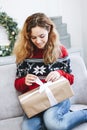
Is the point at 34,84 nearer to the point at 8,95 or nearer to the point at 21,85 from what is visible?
the point at 21,85

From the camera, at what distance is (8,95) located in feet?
5.55

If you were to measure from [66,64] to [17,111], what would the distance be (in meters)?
0.47

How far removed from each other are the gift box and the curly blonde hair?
20 centimetres

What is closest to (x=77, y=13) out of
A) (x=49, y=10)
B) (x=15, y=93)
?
(x=49, y=10)

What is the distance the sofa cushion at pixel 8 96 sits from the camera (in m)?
1.68

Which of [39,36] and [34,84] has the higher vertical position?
[39,36]

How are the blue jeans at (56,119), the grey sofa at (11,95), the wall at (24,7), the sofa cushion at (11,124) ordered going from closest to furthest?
the blue jeans at (56,119) → the sofa cushion at (11,124) → the grey sofa at (11,95) → the wall at (24,7)

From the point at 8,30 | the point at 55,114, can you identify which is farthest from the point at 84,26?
the point at 55,114

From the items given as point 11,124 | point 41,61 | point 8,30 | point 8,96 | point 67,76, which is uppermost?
point 8,30

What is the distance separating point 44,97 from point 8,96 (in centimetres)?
32

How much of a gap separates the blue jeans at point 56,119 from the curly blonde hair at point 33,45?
0.33 m

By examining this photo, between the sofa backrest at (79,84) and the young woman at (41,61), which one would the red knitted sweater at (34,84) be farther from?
the sofa backrest at (79,84)

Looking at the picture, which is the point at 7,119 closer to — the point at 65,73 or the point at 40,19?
the point at 65,73

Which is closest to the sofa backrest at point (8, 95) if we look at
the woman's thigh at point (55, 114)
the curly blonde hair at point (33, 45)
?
the curly blonde hair at point (33, 45)
